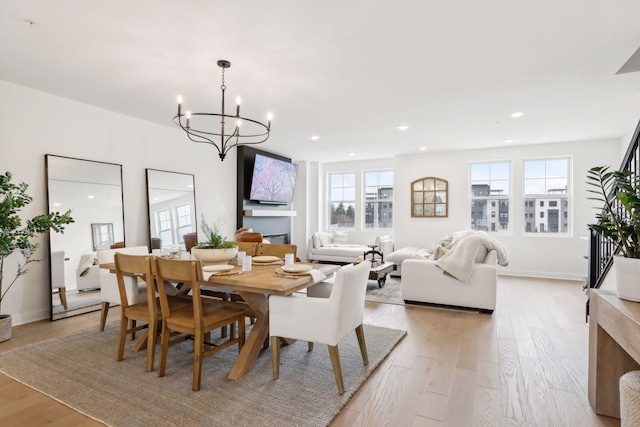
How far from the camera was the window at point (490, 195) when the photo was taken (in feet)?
21.7

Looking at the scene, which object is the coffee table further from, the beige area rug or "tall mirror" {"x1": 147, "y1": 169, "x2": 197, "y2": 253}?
"tall mirror" {"x1": 147, "y1": 169, "x2": 197, "y2": 253}

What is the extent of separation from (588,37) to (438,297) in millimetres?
2855

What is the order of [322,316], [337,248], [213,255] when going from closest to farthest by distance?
[322,316] < [213,255] < [337,248]

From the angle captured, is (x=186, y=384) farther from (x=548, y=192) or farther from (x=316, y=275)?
(x=548, y=192)

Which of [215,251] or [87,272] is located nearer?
[215,251]

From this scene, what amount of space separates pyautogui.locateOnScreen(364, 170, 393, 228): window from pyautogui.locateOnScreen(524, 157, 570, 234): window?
109 inches

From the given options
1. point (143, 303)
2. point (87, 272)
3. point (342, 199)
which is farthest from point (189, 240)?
point (342, 199)

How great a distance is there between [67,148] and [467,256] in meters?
4.70

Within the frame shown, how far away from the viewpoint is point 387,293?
4.88m

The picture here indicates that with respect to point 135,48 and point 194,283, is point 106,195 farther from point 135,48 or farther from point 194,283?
point 194,283

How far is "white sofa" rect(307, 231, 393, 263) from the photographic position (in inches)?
283

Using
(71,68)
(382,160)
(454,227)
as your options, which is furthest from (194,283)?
(382,160)

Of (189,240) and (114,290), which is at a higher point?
(189,240)

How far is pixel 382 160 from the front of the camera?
8047mm
